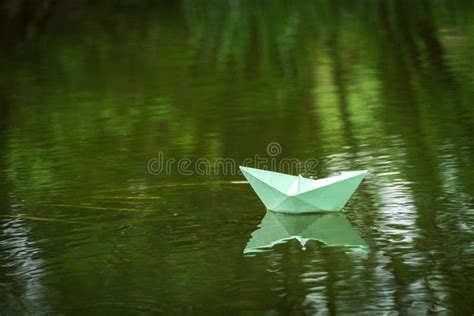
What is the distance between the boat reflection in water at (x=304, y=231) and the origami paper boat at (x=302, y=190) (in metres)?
0.08

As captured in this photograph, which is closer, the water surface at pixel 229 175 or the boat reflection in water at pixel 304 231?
the water surface at pixel 229 175

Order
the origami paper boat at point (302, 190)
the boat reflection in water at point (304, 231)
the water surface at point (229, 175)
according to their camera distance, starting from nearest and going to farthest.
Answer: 1. the water surface at point (229, 175)
2. the boat reflection in water at point (304, 231)
3. the origami paper boat at point (302, 190)

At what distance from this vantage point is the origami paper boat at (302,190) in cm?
1023

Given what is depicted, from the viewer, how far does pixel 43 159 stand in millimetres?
14555

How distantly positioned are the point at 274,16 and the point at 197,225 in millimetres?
25250

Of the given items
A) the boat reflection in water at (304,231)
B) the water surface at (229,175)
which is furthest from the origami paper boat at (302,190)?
the water surface at (229,175)

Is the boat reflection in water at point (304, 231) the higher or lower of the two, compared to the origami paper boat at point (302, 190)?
lower

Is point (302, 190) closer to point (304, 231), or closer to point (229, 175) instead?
point (304, 231)

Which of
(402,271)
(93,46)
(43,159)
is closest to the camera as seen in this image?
(402,271)

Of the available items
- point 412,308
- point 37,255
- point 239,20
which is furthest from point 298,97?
point 239,20

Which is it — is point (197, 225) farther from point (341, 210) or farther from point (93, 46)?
point (93, 46)

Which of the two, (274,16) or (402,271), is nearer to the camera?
(402,271)

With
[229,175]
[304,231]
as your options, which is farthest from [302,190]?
[229,175]

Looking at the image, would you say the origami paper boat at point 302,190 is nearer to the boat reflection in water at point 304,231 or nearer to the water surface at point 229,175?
the boat reflection in water at point 304,231
